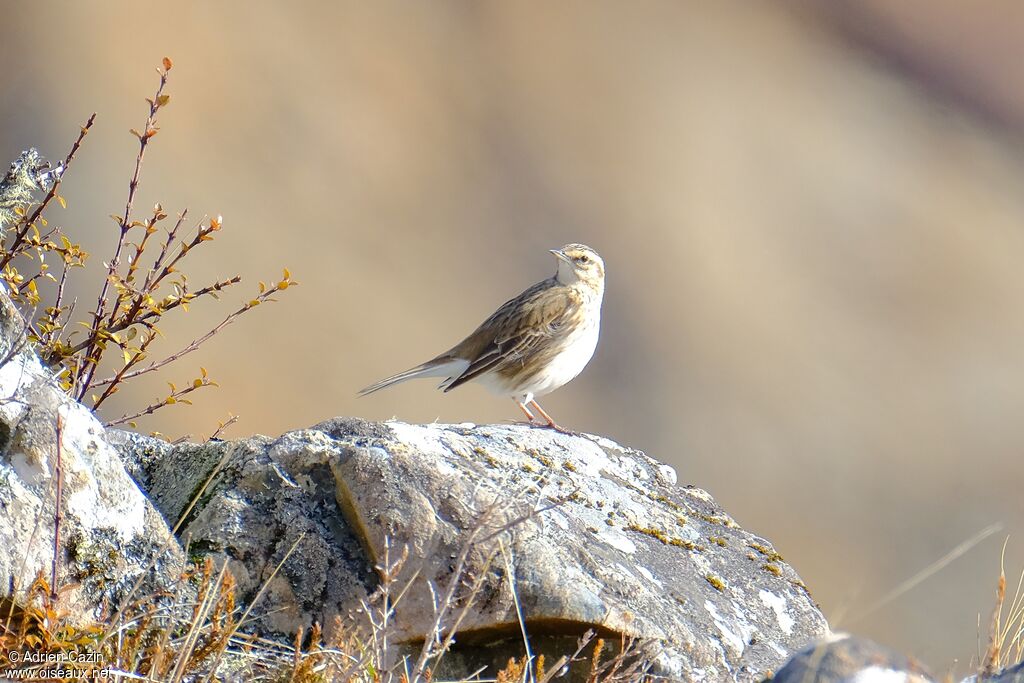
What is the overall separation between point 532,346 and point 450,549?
3.86m

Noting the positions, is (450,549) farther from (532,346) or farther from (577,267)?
(577,267)

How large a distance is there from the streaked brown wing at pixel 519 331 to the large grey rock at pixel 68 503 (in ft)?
13.5

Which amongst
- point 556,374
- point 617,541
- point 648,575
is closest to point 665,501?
point 617,541

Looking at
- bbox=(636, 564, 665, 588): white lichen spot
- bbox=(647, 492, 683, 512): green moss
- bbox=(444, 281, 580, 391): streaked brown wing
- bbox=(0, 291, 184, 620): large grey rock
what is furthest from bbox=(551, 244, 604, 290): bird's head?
bbox=(0, 291, 184, 620): large grey rock

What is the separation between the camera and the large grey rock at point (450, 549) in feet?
11.5

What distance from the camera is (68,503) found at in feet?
10.4

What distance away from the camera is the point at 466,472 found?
401cm

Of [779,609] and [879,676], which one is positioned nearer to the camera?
[879,676]

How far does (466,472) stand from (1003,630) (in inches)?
76.5

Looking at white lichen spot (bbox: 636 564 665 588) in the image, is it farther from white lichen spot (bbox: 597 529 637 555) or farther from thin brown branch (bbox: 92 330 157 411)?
thin brown branch (bbox: 92 330 157 411)

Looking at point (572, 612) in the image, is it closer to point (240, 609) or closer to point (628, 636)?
point (628, 636)

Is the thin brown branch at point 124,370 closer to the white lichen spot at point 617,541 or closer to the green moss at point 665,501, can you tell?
the white lichen spot at point 617,541

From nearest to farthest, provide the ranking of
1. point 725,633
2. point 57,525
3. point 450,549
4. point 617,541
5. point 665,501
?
point 57,525
point 450,549
point 725,633
point 617,541
point 665,501

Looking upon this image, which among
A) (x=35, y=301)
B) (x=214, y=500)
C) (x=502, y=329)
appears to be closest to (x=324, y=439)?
(x=214, y=500)
